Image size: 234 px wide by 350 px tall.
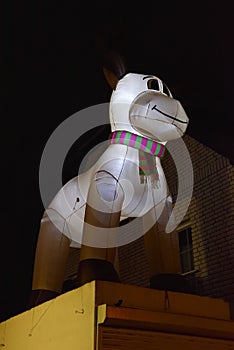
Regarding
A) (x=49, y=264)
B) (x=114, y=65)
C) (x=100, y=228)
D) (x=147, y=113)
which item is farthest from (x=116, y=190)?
(x=114, y=65)

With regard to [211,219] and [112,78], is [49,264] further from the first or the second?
[211,219]

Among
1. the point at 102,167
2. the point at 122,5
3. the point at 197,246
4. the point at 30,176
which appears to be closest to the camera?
the point at 102,167

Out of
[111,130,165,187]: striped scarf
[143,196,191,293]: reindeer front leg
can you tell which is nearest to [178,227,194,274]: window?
[143,196,191,293]: reindeer front leg

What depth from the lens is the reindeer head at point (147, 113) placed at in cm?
231

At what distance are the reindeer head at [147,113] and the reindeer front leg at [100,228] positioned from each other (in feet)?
1.02

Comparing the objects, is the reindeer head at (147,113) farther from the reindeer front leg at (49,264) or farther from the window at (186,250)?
the window at (186,250)

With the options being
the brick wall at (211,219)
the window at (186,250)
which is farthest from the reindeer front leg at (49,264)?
the window at (186,250)

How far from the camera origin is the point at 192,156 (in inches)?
182

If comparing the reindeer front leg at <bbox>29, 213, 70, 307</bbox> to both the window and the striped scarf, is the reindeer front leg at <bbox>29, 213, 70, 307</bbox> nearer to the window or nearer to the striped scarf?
the striped scarf

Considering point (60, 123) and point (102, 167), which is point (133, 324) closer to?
point (102, 167)

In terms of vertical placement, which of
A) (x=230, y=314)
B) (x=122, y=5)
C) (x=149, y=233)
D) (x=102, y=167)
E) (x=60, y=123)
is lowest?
(x=230, y=314)

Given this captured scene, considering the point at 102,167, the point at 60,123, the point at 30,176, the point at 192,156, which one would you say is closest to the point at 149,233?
the point at 102,167

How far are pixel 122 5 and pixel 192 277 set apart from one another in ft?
8.05

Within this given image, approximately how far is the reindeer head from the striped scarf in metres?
0.04
